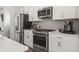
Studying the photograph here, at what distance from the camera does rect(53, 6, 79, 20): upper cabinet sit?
330 cm

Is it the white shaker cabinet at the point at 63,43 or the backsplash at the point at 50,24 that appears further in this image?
the backsplash at the point at 50,24

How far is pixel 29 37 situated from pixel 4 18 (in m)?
4.85

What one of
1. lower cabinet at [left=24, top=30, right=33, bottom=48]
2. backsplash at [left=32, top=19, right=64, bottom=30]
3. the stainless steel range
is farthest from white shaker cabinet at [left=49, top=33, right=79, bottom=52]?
lower cabinet at [left=24, top=30, right=33, bottom=48]

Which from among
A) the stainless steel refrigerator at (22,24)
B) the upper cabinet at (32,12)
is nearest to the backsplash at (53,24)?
the upper cabinet at (32,12)

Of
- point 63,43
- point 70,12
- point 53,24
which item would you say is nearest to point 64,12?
point 70,12

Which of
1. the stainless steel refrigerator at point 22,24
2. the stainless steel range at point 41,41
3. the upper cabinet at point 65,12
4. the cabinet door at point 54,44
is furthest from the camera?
the stainless steel refrigerator at point 22,24

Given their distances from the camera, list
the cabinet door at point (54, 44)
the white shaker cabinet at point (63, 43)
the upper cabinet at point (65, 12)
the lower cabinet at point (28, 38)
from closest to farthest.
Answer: the white shaker cabinet at point (63, 43)
the upper cabinet at point (65, 12)
the cabinet door at point (54, 44)
the lower cabinet at point (28, 38)

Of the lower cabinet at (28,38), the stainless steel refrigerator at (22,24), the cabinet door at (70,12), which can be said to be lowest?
the lower cabinet at (28,38)

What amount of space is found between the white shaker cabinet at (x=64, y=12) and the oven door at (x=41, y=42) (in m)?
0.89

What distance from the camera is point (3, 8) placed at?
9906mm

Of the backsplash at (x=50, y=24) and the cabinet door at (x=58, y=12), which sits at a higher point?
the cabinet door at (x=58, y=12)

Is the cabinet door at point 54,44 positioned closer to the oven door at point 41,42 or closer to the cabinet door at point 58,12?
the oven door at point 41,42

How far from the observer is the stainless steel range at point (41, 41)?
13.8 feet

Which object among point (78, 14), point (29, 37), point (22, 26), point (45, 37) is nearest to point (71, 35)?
point (78, 14)
